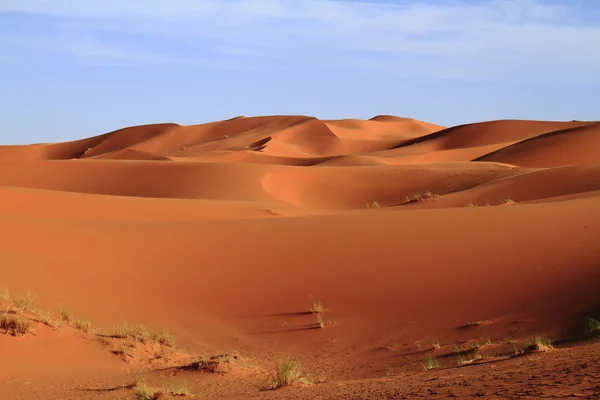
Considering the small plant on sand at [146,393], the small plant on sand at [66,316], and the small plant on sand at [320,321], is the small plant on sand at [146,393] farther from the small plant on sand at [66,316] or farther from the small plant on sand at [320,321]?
the small plant on sand at [320,321]

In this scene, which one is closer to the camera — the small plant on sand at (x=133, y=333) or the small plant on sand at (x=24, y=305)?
the small plant on sand at (x=24, y=305)

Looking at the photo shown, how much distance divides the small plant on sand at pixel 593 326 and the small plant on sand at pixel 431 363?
1.67 metres

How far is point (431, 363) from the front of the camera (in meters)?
8.30

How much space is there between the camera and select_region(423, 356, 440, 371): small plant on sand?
27.0ft

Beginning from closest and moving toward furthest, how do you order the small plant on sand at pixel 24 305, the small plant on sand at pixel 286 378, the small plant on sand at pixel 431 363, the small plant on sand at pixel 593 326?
the small plant on sand at pixel 286 378 < the small plant on sand at pixel 431 363 < the small plant on sand at pixel 593 326 < the small plant on sand at pixel 24 305

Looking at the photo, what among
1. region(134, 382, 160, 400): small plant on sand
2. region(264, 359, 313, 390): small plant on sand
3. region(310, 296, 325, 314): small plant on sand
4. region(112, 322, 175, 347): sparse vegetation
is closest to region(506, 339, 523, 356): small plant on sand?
region(264, 359, 313, 390): small plant on sand

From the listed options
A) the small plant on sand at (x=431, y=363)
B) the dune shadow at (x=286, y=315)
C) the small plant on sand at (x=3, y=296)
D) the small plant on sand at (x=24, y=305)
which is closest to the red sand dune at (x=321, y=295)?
the dune shadow at (x=286, y=315)

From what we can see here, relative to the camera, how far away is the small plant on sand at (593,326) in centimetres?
864

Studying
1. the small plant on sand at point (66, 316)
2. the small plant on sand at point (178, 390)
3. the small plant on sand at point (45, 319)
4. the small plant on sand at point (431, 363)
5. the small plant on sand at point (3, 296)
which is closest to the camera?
the small plant on sand at point (178, 390)

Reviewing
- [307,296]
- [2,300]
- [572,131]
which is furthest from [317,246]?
[572,131]

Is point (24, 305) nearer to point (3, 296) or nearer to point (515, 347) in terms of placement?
point (3, 296)

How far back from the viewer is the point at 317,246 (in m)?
14.0

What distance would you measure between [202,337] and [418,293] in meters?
3.08

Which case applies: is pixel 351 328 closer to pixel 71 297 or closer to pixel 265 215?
pixel 71 297
